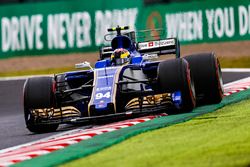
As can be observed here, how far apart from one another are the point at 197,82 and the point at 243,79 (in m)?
6.62

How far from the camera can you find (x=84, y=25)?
29500mm

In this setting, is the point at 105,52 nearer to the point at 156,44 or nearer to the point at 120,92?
the point at 156,44

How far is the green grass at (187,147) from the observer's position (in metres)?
8.91

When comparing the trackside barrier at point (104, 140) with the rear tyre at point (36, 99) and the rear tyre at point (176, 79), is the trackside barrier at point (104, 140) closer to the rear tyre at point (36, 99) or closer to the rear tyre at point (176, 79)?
the rear tyre at point (176, 79)

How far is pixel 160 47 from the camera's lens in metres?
17.0

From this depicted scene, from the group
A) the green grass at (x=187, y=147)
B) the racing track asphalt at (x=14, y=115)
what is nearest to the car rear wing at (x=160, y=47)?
the racing track asphalt at (x=14, y=115)

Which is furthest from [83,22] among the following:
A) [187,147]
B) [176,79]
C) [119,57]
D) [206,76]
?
[187,147]

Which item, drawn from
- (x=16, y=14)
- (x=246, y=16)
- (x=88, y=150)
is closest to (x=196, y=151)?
(x=88, y=150)

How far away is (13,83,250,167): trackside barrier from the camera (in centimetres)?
946

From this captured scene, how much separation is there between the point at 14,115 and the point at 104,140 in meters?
7.68

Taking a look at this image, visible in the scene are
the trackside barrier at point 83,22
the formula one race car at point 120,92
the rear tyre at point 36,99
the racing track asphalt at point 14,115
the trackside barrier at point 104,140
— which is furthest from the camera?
the trackside barrier at point 83,22

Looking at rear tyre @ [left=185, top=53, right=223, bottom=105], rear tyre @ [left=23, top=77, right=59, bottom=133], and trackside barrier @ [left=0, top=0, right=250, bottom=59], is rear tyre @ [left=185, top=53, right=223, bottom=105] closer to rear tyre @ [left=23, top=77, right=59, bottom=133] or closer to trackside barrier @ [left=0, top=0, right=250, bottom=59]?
rear tyre @ [left=23, top=77, right=59, bottom=133]

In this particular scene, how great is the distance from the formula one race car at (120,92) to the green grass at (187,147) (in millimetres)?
1324

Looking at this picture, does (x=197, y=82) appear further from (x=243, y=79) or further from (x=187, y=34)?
(x=187, y=34)
